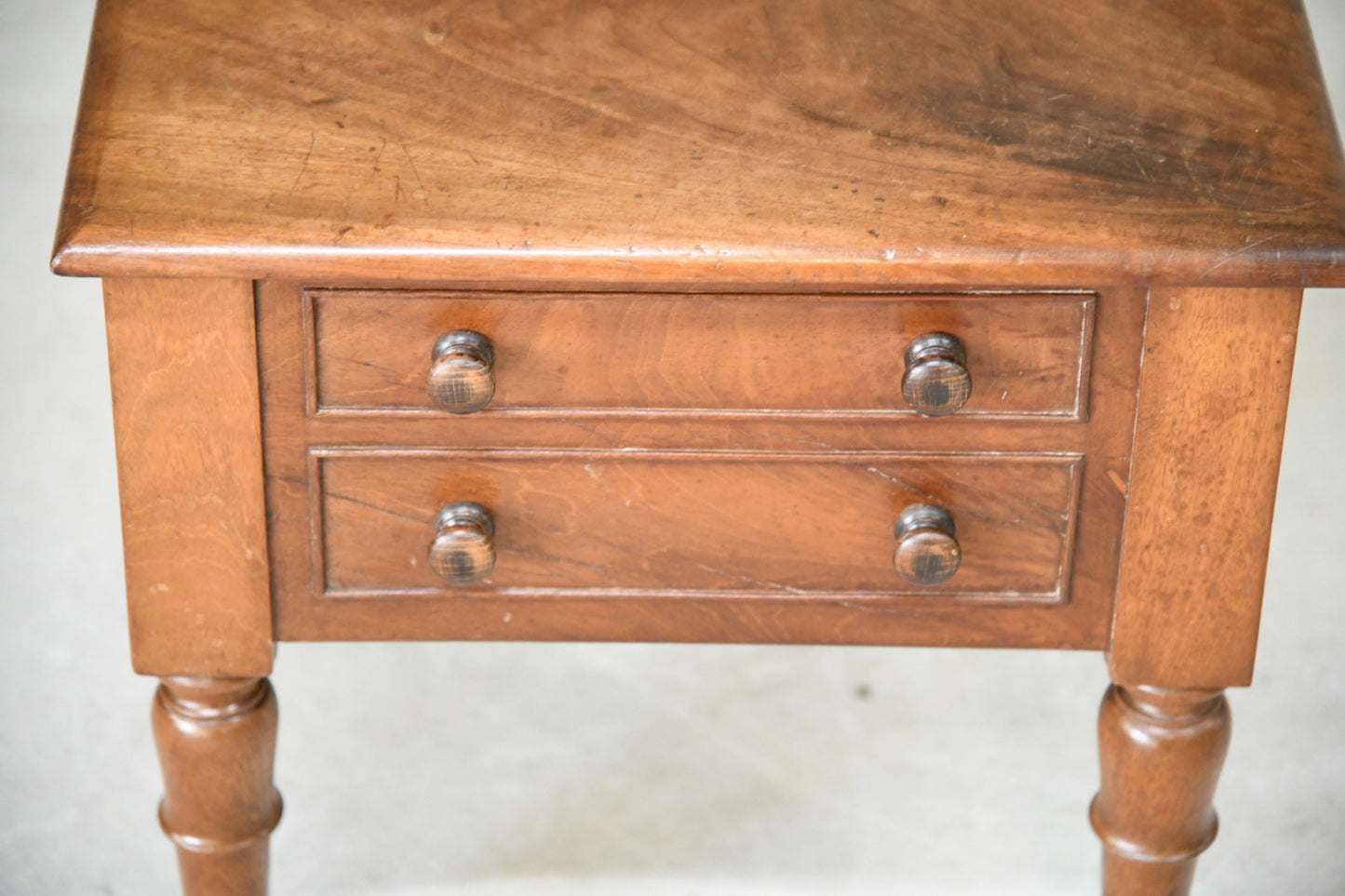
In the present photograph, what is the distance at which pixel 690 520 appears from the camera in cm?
110

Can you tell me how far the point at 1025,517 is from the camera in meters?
1.10

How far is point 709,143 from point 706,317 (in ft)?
0.35

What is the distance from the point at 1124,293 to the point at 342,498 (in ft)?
1.67

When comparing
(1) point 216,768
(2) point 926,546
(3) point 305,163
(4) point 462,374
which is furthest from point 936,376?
(1) point 216,768

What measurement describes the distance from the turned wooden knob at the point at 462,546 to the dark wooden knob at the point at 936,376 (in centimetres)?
28

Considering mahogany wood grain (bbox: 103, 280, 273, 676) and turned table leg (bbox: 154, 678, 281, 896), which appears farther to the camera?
turned table leg (bbox: 154, 678, 281, 896)

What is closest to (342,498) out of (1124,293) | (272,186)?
(272,186)

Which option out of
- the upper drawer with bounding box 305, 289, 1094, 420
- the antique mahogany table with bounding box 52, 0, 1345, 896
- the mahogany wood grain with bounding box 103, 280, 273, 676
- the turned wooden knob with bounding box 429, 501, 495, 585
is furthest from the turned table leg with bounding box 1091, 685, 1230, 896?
the mahogany wood grain with bounding box 103, 280, 273, 676

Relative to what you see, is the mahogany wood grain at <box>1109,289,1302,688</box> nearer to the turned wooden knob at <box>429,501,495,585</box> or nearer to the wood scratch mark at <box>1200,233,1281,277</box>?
the wood scratch mark at <box>1200,233,1281,277</box>

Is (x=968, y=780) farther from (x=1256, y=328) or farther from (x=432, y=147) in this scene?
(x=432, y=147)

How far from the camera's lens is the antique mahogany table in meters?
0.99

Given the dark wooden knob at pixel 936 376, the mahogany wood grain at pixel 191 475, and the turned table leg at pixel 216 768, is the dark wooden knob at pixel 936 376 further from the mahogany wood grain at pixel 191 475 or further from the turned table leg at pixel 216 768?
the turned table leg at pixel 216 768

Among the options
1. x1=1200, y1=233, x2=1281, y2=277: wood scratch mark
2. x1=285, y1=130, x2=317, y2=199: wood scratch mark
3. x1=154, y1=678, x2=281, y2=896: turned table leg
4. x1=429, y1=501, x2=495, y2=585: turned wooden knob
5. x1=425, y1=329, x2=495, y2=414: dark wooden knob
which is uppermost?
x1=285, y1=130, x2=317, y2=199: wood scratch mark

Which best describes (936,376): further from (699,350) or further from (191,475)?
(191,475)
